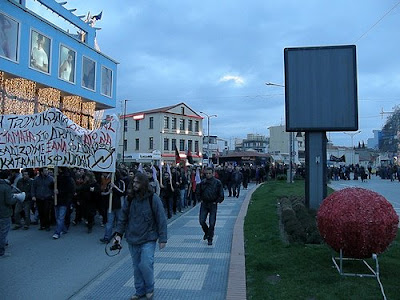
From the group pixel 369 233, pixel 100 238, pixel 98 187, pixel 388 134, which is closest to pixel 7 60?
pixel 98 187

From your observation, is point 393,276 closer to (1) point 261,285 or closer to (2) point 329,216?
(2) point 329,216

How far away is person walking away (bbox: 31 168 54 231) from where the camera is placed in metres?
11.2

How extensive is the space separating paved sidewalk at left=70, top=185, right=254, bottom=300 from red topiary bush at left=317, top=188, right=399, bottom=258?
5.17ft

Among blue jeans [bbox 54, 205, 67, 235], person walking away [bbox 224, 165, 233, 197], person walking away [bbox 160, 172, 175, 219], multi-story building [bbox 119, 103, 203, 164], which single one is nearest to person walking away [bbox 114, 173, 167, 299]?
blue jeans [bbox 54, 205, 67, 235]

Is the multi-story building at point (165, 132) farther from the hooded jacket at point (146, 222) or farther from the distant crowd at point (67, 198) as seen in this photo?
the hooded jacket at point (146, 222)

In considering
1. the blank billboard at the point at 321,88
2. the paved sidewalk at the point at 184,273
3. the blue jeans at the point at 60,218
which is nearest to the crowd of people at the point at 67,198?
the blue jeans at the point at 60,218

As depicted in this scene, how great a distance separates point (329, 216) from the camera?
6.24 metres

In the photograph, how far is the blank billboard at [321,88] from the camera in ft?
40.3

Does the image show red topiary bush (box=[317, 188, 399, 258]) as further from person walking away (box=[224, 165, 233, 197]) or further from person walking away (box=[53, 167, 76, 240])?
person walking away (box=[224, 165, 233, 197])

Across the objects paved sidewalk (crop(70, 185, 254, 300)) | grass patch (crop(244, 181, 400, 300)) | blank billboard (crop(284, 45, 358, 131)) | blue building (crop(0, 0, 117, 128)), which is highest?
blue building (crop(0, 0, 117, 128))

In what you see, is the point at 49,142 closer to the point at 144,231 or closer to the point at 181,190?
the point at 144,231

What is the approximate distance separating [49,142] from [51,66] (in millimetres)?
15225

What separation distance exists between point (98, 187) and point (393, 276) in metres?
7.62

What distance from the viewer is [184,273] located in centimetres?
692
